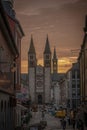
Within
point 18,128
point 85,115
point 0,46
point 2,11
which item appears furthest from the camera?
point 85,115

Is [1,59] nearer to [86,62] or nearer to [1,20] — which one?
[1,20]

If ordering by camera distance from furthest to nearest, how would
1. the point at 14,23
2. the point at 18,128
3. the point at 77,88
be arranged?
1. the point at 77,88
2. the point at 14,23
3. the point at 18,128

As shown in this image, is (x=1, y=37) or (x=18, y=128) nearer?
(x=1, y=37)

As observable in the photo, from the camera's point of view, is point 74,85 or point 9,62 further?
point 74,85

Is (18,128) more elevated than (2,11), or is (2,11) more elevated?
(2,11)

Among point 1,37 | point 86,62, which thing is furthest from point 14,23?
point 1,37

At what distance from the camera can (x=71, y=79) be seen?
138 m

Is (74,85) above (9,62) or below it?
above

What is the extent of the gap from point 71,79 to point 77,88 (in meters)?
4.49

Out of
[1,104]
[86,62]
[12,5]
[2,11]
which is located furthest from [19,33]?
[2,11]

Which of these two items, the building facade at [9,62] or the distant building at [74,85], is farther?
the distant building at [74,85]

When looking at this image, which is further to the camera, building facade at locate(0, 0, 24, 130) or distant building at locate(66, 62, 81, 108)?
distant building at locate(66, 62, 81, 108)

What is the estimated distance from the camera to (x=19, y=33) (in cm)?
5462

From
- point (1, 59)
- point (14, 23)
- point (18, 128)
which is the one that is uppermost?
point (14, 23)
